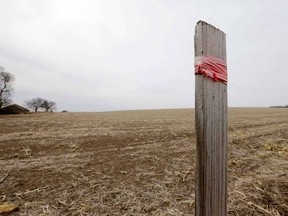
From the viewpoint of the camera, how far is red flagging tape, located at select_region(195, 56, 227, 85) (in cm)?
130

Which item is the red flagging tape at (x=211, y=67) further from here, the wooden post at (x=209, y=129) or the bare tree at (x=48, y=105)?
the bare tree at (x=48, y=105)

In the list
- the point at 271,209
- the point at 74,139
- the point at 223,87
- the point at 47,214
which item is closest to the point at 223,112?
the point at 223,87

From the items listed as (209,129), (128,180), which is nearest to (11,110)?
(128,180)

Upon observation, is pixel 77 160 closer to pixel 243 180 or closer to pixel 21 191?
pixel 21 191

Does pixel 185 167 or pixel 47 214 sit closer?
pixel 47 214

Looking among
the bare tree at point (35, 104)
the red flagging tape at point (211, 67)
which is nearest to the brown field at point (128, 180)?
the red flagging tape at point (211, 67)

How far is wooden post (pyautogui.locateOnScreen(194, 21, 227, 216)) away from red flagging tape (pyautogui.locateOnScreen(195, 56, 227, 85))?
0.08 ft

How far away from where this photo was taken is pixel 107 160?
18.6 ft

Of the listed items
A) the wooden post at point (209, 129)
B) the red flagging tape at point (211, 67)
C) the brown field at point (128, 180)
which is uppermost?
the red flagging tape at point (211, 67)

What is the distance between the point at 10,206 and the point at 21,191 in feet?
2.05

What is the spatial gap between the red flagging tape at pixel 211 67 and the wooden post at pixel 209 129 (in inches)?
0.9

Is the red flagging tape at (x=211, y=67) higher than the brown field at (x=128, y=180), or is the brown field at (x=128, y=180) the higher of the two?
the red flagging tape at (x=211, y=67)

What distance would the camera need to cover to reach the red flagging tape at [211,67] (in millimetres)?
1298

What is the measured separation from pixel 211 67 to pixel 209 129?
1.21 ft
